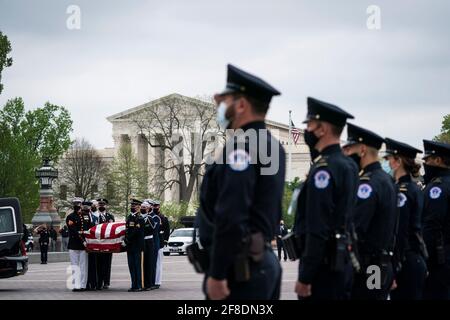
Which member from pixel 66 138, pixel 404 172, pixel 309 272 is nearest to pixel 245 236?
pixel 309 272

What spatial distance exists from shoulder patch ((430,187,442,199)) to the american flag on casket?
36.3 ft

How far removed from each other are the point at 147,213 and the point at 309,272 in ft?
48.2

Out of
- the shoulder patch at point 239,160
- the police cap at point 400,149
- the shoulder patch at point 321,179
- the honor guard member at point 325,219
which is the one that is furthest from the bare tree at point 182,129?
the shoulder patch at point 239,160

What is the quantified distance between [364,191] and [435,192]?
7.41 feet

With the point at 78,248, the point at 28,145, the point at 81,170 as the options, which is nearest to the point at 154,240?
the point at 78,248

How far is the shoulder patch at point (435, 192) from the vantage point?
435 inches

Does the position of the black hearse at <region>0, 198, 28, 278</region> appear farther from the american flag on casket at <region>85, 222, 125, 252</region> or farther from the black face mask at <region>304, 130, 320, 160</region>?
the black face mask at <region>304, 130, 320, 160</region>

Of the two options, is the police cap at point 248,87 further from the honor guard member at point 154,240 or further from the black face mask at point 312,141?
the honor guard member at point 154,240

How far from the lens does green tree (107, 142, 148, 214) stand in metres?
87.5

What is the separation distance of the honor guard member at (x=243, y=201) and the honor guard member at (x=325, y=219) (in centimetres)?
64

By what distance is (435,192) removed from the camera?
436 inches

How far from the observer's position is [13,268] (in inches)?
852

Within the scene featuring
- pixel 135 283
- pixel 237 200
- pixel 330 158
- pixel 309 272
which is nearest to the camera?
pixel 237 200
